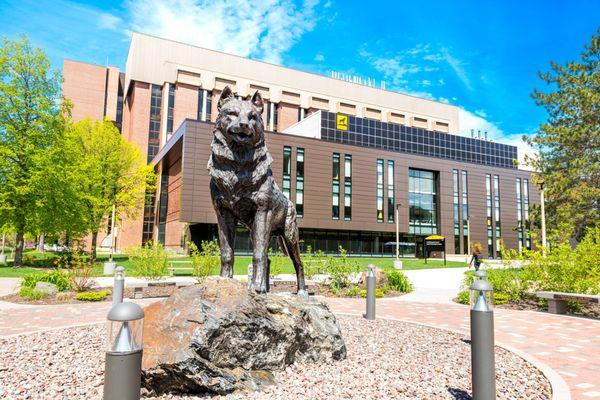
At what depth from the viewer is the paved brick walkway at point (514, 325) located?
16.3ft

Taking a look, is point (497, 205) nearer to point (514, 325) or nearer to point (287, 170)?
point (287, 170)

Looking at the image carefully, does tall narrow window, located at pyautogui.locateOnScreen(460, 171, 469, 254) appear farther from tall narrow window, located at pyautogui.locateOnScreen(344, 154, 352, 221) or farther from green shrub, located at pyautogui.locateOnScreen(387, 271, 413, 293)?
green shrub, located at pyautogui.locateOnScreen(387, 271, 413, 293)

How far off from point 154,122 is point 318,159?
2478cm

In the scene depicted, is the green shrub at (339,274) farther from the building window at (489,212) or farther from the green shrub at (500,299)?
the building window at (489,212)

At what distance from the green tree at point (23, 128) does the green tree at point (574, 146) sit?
27.0 meters

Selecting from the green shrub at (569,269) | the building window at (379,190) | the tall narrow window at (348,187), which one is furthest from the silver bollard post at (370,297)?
the building window at (379,190)

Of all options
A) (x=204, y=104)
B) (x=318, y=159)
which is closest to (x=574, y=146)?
(x=318, y=159)

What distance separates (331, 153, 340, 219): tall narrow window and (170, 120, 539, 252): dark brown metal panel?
0.48 meters

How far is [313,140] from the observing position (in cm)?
4316

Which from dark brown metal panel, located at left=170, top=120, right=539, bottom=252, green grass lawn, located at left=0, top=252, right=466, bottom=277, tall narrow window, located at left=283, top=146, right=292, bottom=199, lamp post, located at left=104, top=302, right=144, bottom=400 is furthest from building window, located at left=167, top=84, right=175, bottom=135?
lamp post, located at left=104, top=302, right=144, bottom=400

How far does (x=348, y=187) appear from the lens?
44781 mm

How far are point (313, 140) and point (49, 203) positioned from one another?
89.8 ft

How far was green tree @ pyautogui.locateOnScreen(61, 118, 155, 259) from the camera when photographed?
27203 millimetres

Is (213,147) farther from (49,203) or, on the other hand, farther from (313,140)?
(313,140)
